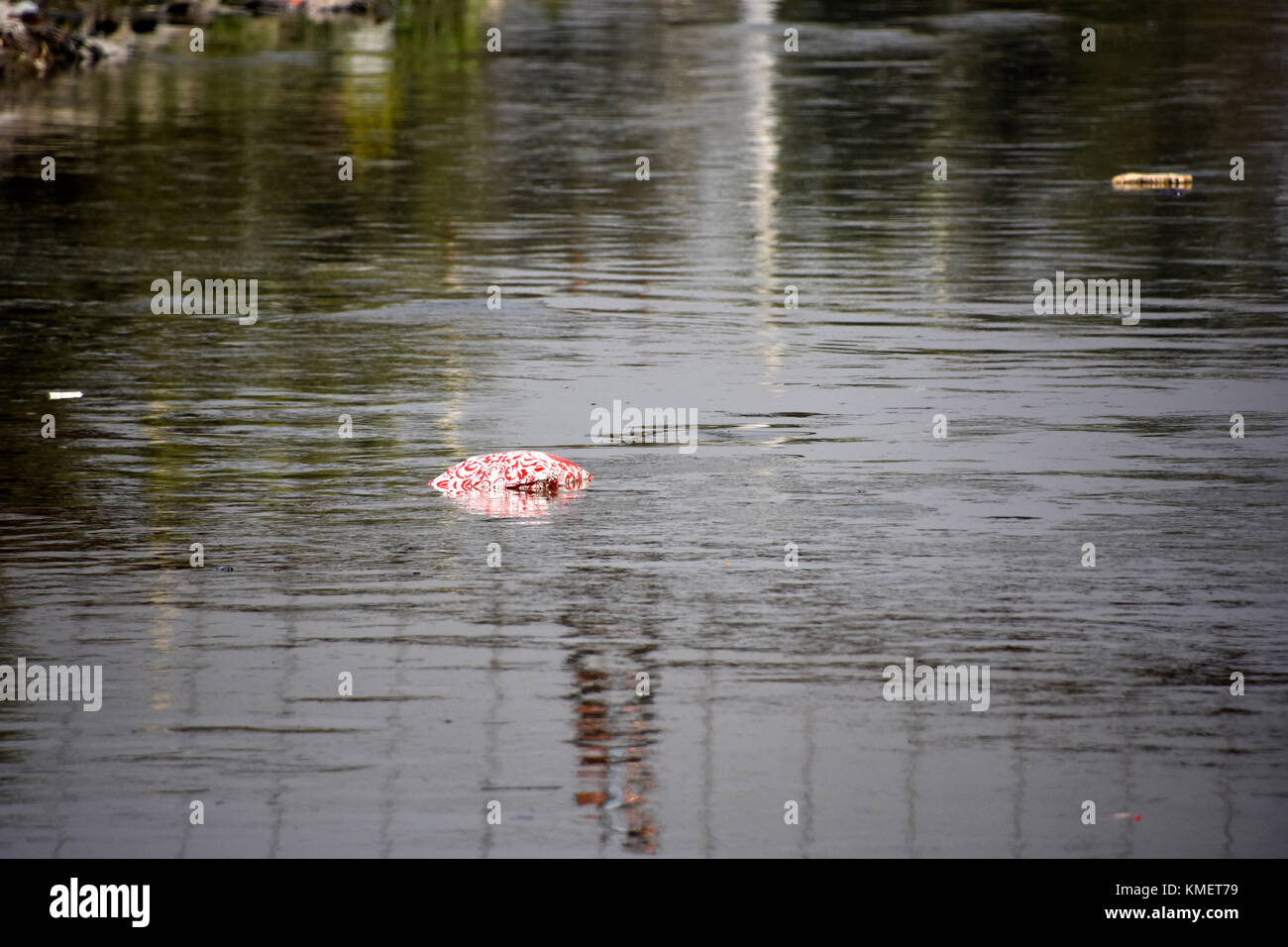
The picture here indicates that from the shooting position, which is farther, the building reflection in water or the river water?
the river water

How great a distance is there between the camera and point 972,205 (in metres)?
27.5

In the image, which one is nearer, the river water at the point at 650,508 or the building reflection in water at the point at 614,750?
the building reflection in water at the point at 614,750

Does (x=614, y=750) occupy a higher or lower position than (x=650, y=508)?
lower

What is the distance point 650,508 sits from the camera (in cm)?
1388

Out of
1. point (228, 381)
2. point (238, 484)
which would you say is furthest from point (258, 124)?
point (238, 484)

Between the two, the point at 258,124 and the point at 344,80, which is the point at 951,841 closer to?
the point at 258,124

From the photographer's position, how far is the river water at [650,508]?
9438 mm

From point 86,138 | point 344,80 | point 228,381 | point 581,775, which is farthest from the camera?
point 344,80

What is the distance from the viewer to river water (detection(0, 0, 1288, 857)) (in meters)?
9.44

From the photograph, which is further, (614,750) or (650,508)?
(650,508)

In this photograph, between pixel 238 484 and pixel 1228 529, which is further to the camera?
pixel 238 484
